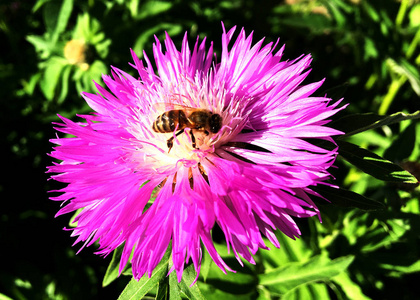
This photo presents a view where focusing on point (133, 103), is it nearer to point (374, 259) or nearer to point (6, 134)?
point (374, 259)

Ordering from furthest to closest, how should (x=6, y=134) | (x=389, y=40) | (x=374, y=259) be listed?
(x=6, y=134), (x=389, y=40), (x=374, y=259)

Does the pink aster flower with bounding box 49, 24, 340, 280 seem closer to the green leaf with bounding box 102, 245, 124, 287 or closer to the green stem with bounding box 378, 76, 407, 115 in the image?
the green leaf with bounding box 102, 245, 124, 287

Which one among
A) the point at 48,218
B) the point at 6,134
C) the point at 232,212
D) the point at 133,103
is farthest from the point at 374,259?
the point at 6,134

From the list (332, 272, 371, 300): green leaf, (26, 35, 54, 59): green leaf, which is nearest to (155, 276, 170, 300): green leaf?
(332, 272, 371, 300): green leaf

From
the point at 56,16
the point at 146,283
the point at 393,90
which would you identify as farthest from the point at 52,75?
the point at 393,90

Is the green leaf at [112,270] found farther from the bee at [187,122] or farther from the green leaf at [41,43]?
the green leaf at [41,43]

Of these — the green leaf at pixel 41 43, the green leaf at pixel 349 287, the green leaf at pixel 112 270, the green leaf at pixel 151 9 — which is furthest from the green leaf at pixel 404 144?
the green leaf at pixel 41 43

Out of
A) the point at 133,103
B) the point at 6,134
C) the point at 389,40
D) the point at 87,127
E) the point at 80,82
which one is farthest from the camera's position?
the point at 6,134
